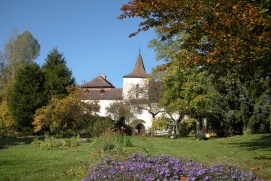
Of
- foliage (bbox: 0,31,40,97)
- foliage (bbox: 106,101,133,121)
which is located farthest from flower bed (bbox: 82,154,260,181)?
foliage (bbox: 106,101,133,121)

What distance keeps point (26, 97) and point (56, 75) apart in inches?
143

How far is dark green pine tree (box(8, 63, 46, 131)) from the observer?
97.8 feet

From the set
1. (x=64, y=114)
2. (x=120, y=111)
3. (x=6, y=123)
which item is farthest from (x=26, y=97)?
(x=120, y=111)

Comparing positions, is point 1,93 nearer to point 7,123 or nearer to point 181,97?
point 7,123

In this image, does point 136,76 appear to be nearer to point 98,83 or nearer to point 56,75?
point 98,83

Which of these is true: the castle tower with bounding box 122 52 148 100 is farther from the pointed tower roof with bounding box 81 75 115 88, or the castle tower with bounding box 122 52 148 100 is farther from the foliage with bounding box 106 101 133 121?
the foliage with bounding box 106 101 133 121

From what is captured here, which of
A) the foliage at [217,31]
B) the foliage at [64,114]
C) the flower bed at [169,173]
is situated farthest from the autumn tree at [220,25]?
the foliage at [64,114]

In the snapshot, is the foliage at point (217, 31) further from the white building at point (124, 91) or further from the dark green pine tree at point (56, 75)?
the white building at point (124, 91)

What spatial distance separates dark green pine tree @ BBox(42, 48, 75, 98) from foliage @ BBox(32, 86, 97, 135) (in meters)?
3.65

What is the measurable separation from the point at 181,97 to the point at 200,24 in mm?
20717

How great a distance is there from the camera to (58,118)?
81.0 ft

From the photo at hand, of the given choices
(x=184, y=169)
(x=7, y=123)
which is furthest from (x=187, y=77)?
(x=184, y=169)

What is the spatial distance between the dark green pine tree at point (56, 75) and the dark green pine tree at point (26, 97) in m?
1.01

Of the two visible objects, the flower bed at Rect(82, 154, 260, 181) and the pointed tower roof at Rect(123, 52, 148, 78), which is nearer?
the flower bed at Rect(82, 154, 260, 181)
